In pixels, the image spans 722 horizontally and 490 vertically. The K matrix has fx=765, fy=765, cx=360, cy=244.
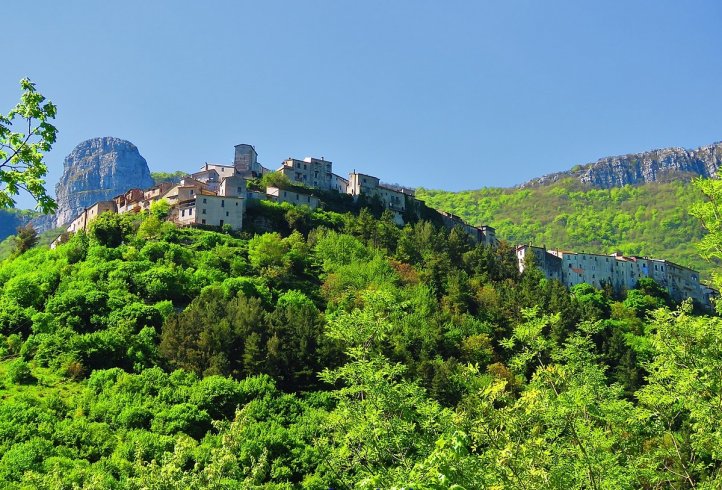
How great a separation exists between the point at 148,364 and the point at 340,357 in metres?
14.7

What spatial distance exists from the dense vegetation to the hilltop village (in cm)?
402

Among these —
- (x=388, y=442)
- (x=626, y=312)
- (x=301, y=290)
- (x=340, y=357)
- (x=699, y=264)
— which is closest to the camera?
(x=388, y=442)

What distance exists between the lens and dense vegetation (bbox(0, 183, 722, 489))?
18781 mm

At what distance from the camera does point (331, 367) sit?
186 ft

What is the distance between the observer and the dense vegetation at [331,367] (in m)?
18.8

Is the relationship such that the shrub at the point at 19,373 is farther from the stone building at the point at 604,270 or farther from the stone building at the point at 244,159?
the stone building at the point at 604,270

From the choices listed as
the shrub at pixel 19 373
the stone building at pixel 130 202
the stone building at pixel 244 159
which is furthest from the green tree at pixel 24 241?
the shrub at pixel 19 373

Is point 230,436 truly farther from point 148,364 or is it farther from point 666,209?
point 666,209

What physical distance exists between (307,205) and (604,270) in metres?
47.8

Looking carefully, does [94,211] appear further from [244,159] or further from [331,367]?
[331,367]

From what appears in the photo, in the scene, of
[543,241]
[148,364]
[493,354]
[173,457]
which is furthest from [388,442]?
[543,241]

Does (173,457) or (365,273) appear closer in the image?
(173,457)

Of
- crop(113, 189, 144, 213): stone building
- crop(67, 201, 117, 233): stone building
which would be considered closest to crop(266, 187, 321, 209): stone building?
crop(113, 189, 144, 213): stone building

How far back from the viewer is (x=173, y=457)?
778 inches
